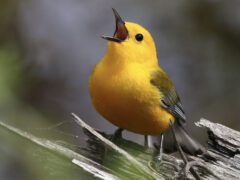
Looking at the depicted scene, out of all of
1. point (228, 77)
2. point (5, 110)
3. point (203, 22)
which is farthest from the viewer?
point (228, 77)

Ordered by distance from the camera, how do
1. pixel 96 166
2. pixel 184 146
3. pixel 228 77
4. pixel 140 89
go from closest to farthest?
pixel 96 166
pixel 140 89
pixel 184 146
pixel 228 77

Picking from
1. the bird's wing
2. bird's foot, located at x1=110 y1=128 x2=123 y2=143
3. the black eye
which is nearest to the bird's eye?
the black eye

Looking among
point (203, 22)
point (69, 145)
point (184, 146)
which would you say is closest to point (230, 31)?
point (203, 22)

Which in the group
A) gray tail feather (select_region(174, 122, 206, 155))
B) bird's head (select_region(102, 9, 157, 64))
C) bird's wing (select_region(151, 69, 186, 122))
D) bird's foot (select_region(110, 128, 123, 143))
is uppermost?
bird's head (select_region(102, 9, 157, 64))

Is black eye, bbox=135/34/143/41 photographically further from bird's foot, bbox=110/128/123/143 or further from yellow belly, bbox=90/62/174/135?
bird's foot, bbox=110/128/123/143

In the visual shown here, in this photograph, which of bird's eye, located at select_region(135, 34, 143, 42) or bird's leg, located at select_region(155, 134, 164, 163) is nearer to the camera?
bird's leg, located at select_region(155, 134, 164, 163)

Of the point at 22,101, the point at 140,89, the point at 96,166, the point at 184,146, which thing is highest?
the point at 22,101

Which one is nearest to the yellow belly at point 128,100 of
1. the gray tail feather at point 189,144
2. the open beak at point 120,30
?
the open beak at point 120,30

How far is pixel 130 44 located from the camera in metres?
3.51

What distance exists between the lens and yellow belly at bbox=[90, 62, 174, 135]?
3098 mm

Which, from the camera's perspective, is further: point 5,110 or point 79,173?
point 79,173

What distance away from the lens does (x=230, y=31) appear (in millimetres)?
4453

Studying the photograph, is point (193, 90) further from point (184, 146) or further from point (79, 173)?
point (79, 173)

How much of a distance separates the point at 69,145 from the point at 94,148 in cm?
38
